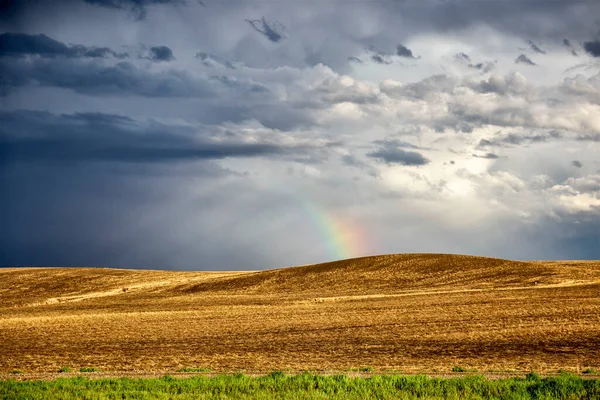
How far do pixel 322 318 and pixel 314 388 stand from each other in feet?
88.7

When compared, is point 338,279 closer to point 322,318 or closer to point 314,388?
point 322,318

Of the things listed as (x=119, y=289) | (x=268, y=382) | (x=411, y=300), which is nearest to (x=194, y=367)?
(x=268, y=382)

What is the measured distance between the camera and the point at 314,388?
731 inches

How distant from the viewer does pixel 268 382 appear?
1900cm

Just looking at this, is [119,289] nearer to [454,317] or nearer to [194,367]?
→ [454,317]

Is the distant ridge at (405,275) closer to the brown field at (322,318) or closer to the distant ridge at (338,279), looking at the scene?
the distant ridge at (338,279)

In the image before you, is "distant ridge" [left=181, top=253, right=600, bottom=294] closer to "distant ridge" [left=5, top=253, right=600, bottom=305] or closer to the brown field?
"distant ridge" [left=5, top=253, right=600, bottom=305]

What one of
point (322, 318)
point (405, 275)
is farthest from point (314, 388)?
point (405, 275)

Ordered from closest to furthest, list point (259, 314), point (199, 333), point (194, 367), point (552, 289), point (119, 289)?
point (194, 367) → point (199, 333) → point (259, 314) → point (552, 289) → point (119, 289)

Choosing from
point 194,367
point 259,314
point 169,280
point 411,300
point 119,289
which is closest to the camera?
point 194,367

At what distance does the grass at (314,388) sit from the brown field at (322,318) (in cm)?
470

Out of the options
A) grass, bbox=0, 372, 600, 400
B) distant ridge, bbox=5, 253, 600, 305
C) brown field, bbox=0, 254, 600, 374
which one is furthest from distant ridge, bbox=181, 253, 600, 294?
grass, bbox=0, 372, 600, 400

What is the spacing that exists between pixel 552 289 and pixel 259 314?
2988 centimetres

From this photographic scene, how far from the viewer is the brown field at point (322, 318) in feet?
90.5
